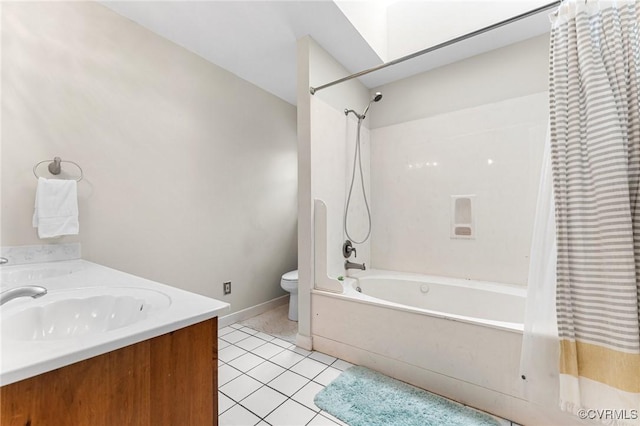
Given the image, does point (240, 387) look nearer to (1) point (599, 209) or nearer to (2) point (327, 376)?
(2) point (327, 376)

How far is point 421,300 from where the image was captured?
2213 mm

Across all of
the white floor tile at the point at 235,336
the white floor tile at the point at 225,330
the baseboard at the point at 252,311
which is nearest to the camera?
the white floor tile at the point at 235,336

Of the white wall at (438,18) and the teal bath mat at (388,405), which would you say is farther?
the white wall at (438,18)

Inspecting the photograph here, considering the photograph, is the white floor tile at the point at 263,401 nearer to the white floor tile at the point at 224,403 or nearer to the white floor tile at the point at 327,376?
the white floor tile at the point at 224,403

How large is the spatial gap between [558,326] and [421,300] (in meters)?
1.22

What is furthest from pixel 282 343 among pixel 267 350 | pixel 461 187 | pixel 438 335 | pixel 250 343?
pixel 461 187

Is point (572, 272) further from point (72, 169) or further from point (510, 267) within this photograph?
point (72, 169)

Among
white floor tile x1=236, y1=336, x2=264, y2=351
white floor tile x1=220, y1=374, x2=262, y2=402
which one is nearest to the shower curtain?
white floor tile x1=220, y1=374, x2=262, y2=402

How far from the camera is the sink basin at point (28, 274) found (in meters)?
1.22

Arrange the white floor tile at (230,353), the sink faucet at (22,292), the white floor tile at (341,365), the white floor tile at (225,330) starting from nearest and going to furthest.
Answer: the sink faucet at (22,292) → the white floor tile at (341,365) → the white floor tile at (230,353) → the white floor tile at (225,330)

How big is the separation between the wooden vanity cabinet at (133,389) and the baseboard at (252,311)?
66.9 inches

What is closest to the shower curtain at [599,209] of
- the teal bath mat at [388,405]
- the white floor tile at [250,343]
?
the teal bath mat at [388,405]

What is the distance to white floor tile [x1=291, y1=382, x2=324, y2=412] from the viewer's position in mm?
1349

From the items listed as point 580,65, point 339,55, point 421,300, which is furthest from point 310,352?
point 339,55
